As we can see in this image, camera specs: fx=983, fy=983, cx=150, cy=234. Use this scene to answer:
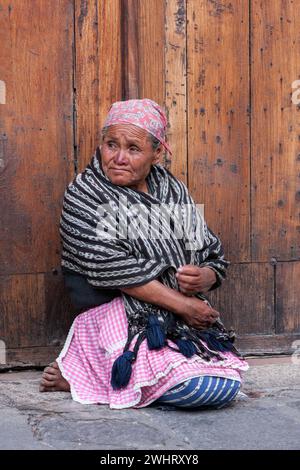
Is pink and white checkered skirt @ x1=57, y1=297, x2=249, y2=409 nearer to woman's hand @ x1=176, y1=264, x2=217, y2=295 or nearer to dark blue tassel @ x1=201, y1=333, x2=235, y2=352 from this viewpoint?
dark blue tassel @ x1=201, y1=333, x2=235, y2=352

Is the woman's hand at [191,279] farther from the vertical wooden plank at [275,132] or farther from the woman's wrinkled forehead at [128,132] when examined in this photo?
the vertical wooden plank at [275,132]

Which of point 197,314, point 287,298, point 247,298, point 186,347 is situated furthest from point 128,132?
point 287,298

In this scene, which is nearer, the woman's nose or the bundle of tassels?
the bundle of tassels

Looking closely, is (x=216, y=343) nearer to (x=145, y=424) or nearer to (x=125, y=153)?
(x=145, y=424)

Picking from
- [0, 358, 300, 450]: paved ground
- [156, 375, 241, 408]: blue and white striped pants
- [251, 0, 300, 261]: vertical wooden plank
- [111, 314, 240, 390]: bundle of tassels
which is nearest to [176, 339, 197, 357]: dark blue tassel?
[111, 314, 240, 390]: bundle of tassels

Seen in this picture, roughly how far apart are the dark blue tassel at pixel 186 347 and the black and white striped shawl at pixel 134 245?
28mm

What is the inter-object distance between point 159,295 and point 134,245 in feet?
0.79

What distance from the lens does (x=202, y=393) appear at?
12.1ft

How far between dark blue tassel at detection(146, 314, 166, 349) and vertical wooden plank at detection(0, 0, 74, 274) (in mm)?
687

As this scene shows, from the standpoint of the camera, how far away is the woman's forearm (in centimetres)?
379

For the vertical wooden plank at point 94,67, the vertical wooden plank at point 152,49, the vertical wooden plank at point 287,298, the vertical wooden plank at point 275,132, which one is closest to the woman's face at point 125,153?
the vertical wooden plank at point 94,67

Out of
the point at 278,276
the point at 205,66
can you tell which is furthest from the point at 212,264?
the point at 205,66

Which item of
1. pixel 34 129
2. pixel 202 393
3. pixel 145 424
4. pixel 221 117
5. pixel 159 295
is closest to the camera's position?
pixel 145 424
